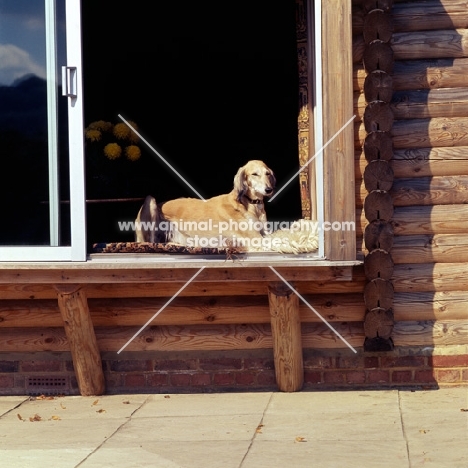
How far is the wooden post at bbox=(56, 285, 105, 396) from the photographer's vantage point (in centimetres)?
650

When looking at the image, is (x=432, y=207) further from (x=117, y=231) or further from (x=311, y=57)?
(x=117, y=231)

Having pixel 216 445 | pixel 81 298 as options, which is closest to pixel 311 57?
pixel 81 298

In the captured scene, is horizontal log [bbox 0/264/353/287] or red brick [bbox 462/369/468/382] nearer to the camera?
horizontal log [bbox 0/264/353/287]

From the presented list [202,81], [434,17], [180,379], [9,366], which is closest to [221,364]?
[180,379]

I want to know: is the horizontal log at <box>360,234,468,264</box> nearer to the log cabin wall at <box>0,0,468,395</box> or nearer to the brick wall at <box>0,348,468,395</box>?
the log cabin wall at <box>0,0,468,395</box>

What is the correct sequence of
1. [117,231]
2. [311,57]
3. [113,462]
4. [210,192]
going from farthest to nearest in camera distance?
[210,192]
[117,231]
[311,57]
[113,462]

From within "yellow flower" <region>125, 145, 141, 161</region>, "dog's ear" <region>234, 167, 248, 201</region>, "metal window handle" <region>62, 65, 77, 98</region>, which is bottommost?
"dog's ear" <region>234, 167, 248, 201</region>

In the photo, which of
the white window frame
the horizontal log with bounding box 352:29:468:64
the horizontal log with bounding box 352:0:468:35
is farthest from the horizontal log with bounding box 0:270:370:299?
the horizontal log with bounding box 352:0:468:35

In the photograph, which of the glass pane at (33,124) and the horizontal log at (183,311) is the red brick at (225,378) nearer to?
the horizontal log at (183,311)

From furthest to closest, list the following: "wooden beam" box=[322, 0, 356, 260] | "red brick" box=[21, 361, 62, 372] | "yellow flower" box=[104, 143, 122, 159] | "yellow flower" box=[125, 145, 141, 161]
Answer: "yellow flower" box=[125, 145, 141, 161] < "yellow flower" box=[104, 143, 122, 159] < "red brick" box=[21, 361, 62, 372] < "wooden beam" box=[322, 0, 356, 260]

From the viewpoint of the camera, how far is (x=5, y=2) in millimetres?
6105

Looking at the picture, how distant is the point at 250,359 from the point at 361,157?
170cm

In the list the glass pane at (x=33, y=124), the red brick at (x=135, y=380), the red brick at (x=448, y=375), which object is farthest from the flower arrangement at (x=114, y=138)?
the red brick at (x=448, y=375)

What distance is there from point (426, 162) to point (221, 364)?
211cm
